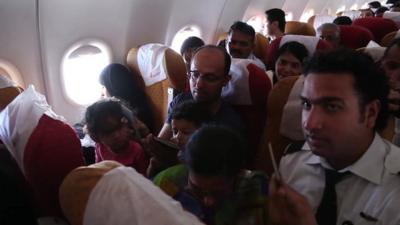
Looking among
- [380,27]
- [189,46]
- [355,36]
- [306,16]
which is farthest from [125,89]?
[306,16]

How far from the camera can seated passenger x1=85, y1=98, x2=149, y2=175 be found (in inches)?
75.1

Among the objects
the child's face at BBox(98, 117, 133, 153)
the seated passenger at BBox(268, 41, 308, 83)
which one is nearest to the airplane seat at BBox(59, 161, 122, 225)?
the child's face at BBox(98, 117, 133, 153)

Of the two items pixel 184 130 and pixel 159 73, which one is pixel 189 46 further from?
pixel 184 130

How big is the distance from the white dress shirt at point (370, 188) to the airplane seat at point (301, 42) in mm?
1392

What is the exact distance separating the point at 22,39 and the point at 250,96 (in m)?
2.09


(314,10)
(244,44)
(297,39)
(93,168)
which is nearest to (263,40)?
(244,44)

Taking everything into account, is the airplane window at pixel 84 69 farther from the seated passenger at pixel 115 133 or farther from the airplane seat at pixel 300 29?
the airplane seat at pixel 300 29

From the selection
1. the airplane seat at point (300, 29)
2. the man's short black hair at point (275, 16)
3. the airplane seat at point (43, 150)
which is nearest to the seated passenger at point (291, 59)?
the airplane seat at point (43, 150)

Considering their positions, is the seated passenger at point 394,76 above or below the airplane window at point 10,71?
above

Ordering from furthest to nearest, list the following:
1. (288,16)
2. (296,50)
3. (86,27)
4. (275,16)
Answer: (288,16) → (275,16) → (86,27) → (296,50)

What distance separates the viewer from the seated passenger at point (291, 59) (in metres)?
2.57

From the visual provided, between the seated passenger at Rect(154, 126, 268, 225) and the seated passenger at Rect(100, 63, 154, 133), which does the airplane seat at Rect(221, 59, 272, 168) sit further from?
the seated passenger at Rect(100, 63, 154, 133)

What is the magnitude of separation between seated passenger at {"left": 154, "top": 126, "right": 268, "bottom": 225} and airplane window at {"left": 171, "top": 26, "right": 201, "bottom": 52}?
3.48 meters

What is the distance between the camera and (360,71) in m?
1.18
